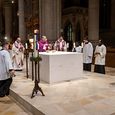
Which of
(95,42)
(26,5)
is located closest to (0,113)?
(95,42)

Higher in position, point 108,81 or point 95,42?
point 95,42

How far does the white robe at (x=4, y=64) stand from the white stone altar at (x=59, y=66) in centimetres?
131

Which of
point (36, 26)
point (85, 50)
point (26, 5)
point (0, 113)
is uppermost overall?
point (26, 5)

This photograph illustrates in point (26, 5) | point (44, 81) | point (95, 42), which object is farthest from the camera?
point (26, 5)

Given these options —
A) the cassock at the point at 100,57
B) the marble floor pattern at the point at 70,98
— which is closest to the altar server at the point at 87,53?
the cassock at the point at 100,57

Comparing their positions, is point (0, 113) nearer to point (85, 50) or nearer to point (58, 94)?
point (58, 94)

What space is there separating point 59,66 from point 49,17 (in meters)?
11.3

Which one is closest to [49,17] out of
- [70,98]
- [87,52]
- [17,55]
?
[87,52]

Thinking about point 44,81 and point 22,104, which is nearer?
point 22,104

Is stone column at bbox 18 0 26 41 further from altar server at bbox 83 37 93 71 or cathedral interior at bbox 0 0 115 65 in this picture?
altar server at bbox 83 37 93 71

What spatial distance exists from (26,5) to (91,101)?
24.0 meters

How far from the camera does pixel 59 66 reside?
8.88 metres

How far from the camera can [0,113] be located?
6508mm

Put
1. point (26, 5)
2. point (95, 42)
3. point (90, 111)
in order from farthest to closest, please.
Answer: point (26, 5)
point (95, 42)
point (90, 111)
